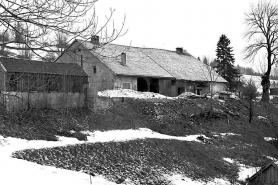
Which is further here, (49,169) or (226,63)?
(226,63)

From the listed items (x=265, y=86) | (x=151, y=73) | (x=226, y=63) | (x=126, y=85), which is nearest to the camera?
(x=126, y=85)

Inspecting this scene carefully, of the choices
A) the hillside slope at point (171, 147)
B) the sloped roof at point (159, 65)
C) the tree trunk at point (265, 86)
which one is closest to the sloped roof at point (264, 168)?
the hillside slope at point (171, 147)

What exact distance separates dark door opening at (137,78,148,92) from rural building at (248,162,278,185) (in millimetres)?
18940

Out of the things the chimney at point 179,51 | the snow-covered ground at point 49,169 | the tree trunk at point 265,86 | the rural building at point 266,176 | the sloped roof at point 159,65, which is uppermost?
the chimney at point 179,51

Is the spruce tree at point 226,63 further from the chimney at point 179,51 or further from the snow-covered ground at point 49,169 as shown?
the snow-covered ground at point 49,169

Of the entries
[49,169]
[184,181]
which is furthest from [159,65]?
[49,169]

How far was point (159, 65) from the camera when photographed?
37.1 meters

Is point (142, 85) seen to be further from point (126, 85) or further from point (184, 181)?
point (184, 181)

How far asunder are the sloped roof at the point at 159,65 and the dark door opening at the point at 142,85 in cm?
87

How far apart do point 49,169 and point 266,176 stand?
32.0ft

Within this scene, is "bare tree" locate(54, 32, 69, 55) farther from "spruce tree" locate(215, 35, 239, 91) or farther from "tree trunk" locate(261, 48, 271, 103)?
"spruce tree" locate(215, 35, 239, 91)

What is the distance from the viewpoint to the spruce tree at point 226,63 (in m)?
50.4

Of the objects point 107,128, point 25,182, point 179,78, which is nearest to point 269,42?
point 179,78

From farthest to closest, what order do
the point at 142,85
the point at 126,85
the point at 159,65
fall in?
the point at 159,65 → the point at 142,85 → the point at 126,85
